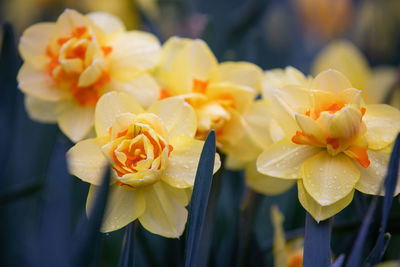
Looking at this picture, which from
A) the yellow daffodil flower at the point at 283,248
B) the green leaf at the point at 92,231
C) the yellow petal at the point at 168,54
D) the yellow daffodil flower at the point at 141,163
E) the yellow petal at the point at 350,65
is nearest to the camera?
the green leaf at the point at 92,231

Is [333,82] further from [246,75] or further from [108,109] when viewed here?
[108,109]

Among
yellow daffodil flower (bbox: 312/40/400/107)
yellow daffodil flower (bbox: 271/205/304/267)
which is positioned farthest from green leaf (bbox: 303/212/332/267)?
yellow daffodil flower (bbox: 312/40/400/107)

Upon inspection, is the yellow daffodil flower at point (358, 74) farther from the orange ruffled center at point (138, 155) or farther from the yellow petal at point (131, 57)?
the orange ruffled center at point (138, 155)

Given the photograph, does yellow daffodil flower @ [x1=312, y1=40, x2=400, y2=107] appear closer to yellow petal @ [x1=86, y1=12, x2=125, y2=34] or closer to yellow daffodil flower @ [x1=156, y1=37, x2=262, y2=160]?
yellow daffodil flower @ [x1=156, y1=37, x2=262, y2=160]

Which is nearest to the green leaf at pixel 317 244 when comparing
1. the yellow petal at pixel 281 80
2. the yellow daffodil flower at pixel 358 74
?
the yellow petal at pixel 281 80

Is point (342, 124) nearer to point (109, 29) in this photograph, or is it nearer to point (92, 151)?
point (92, 151)

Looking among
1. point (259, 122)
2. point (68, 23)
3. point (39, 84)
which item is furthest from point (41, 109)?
point (259, 122)


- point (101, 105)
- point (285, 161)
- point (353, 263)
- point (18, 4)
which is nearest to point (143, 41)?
point (101, 105)

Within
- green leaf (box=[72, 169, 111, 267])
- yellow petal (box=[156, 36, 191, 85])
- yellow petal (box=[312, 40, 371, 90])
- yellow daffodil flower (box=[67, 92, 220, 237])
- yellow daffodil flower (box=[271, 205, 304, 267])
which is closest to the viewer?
green leaf (box=[72, 169, 111, 267])
